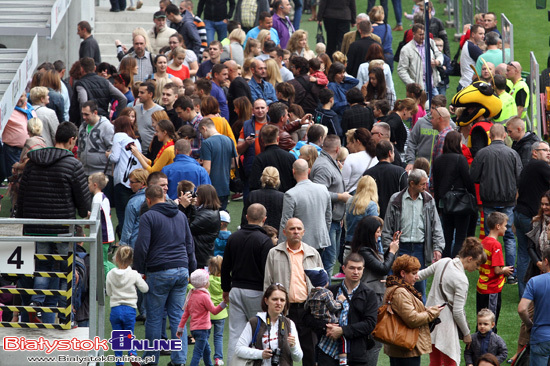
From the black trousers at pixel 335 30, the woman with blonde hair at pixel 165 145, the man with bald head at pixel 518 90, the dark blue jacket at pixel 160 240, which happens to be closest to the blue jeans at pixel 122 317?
the dark blue jacket at pixel 160 240

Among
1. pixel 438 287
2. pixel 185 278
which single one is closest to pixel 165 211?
pixel 185 278

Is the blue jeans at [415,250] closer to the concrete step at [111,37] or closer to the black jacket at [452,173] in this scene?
the black jacket at [452,173]

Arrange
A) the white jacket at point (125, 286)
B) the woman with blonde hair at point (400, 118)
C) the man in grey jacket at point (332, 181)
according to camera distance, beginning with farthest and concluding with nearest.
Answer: the woman with blonde hair at point (400, 118), the man in grey jacket at point (332, 181), the white jacket at point (125, 286)

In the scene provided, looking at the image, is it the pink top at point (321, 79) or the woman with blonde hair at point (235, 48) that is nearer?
the pink top at point (321, 79)

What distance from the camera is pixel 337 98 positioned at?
47.8 feet

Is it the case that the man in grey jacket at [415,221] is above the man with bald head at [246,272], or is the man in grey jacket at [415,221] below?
above

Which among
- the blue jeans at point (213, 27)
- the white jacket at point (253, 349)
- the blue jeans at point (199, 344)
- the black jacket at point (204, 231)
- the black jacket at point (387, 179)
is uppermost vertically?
the blue jeans at point (213, 27)

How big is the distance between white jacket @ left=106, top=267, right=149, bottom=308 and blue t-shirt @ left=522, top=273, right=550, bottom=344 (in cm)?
360

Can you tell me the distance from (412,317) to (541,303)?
1.21 meters

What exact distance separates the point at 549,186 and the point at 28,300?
606 cm

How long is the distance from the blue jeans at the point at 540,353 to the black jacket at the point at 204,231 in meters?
3.52

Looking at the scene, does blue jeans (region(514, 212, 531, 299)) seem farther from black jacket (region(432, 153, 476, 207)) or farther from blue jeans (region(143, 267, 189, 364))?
blue jeans (region(143, 267, 189, 364))

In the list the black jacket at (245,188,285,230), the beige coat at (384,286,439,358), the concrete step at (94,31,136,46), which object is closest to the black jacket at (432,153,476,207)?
the black jacket at (245,188,285,230)

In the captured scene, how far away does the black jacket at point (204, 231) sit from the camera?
32.6 feet
